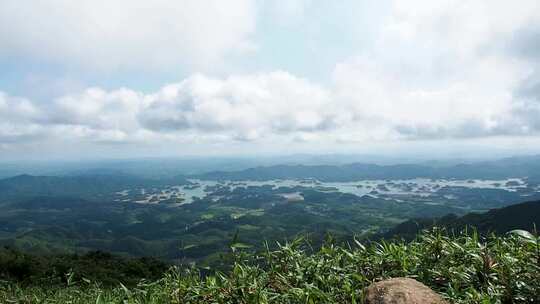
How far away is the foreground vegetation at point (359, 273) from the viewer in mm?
3684

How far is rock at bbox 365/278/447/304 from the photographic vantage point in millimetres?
3287

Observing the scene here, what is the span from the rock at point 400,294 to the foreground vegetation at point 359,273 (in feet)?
0.57

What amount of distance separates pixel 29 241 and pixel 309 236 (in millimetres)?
211463

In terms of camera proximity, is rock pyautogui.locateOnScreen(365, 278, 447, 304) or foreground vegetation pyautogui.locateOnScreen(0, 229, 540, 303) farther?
foreground vegetation pyautogui.locateOnScreen(0, 229, 540, 303)

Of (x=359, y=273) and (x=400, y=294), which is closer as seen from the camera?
(x=400, y=294)

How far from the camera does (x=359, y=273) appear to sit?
174 inches

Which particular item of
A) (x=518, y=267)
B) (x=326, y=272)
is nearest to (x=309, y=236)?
(x=326, y=272)

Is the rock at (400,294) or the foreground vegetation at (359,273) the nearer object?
the rock at (400,294)

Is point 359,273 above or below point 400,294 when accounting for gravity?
below

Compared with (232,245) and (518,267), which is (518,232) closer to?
(518,267)

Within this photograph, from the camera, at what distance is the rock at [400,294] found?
329cm

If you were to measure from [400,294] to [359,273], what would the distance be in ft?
3.66

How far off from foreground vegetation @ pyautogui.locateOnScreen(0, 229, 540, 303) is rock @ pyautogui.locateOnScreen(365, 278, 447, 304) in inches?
6.9

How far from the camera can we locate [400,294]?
332cm
